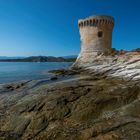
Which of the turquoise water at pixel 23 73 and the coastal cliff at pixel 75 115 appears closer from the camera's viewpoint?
the coastal cliff at pixel 75 115

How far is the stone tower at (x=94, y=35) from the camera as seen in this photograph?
26.9m

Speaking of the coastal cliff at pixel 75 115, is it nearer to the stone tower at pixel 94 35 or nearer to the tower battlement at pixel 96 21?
the stone tower at pixel 94 35

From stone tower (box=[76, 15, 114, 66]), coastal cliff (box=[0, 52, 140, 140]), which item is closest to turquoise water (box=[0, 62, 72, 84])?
stone tower (box=[76, 15, 114, 66])

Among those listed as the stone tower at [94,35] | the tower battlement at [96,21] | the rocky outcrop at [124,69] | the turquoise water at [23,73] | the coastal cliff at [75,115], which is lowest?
the turquoise water at [23,73]

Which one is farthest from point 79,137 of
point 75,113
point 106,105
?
point 106,105

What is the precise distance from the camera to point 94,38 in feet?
88.7

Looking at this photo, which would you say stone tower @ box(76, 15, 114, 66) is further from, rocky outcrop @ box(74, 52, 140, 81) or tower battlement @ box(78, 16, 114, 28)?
rocky outcrop @ box(74, 52, 140, 81)

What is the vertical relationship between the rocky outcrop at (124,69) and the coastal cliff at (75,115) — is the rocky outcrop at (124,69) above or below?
above

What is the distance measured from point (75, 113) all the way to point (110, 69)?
35.4 feet

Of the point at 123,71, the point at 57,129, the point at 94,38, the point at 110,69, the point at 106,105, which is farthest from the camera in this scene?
the point at 94,38

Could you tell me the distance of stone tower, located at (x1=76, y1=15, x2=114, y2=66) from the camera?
88.2ft

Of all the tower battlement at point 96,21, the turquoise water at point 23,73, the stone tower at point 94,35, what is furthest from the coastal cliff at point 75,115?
the tower battlement at point 96,21

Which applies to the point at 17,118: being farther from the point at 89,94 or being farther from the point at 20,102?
the point at 89,94

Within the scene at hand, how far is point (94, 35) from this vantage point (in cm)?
2700
